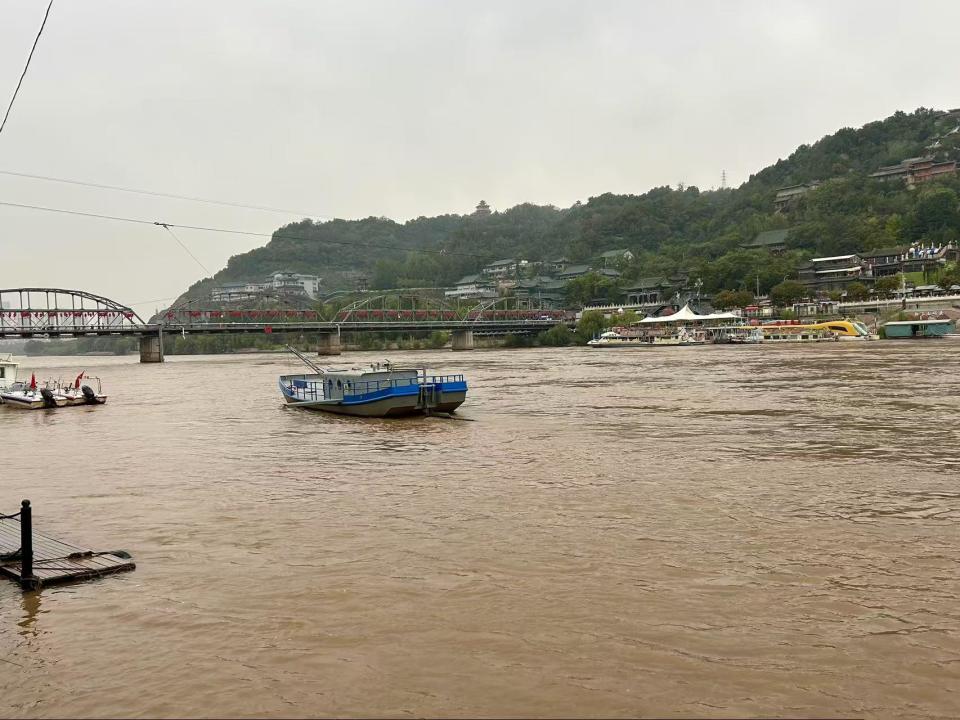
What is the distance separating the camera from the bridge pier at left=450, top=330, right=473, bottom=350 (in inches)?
4836

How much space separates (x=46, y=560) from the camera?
948cm

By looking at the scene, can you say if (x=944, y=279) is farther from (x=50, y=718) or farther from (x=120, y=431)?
(x=50, y=718)

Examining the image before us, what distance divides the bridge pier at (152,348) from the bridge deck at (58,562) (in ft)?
317

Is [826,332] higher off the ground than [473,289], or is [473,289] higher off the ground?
[473,289]

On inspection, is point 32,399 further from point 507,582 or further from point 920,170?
point 920,170

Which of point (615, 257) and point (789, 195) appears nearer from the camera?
point (789, 195)

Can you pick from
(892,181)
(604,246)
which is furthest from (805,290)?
(604,246)

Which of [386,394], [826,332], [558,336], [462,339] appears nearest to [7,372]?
[386,394]

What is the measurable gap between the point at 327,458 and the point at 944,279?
96674 millimetres

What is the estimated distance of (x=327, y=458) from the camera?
18938mm

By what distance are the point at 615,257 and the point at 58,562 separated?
16898 cm

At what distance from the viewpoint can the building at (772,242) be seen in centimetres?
13312

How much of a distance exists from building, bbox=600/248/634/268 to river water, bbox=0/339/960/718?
146 meters

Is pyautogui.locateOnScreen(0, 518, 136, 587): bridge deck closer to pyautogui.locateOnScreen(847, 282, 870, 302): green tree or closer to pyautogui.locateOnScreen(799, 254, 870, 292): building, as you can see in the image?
pyautogui.locateOnScreen(847, 282, 870, 302): green tree
